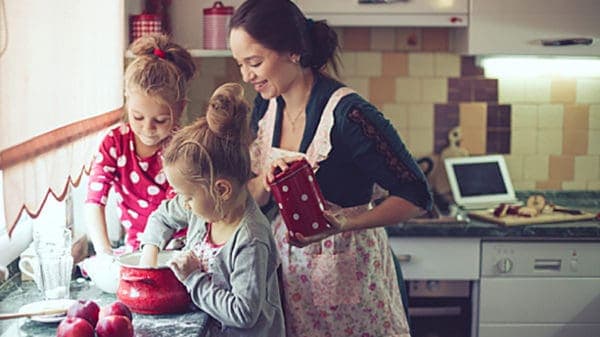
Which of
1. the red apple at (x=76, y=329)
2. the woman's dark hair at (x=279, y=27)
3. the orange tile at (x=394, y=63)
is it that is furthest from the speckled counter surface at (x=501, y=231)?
the red apple at (x=76, y=329)

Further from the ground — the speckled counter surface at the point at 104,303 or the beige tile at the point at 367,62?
the beige tile at the point at 367,62

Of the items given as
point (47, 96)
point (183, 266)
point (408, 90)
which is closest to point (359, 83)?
point (408, 90)

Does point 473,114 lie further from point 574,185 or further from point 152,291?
point 152,291

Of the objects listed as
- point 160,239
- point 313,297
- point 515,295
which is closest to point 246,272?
point 160,239

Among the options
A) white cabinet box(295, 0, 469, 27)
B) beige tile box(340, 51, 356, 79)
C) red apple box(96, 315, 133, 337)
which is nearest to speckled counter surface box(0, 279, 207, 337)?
red apple box(96, 315, 133, 337)

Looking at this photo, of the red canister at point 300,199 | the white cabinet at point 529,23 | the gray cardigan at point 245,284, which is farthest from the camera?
the white cabinet at point 529,23

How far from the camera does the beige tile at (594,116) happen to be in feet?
12.5

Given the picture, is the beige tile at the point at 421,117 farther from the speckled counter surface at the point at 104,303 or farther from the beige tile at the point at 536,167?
the speckled counter surface at the point at 104,303

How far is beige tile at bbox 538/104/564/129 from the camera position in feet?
12.5

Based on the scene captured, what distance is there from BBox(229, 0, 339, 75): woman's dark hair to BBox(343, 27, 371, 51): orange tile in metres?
1.41

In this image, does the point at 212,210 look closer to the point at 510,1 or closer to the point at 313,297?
the point at 313,297

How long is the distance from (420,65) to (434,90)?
12 centimetres

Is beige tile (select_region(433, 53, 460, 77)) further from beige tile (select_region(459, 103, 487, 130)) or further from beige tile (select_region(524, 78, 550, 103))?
beige tile (select_region(524, 78, 550, 103))

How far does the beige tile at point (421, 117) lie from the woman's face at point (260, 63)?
1.59 m
